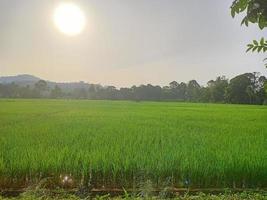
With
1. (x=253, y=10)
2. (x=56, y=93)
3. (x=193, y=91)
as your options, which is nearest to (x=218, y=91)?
(x=193, y=91)

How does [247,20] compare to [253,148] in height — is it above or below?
above

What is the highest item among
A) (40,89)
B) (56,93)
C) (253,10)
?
(253,10)

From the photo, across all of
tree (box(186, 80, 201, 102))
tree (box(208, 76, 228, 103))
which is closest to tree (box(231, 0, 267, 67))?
tree (box(208, 76, 228, 103))

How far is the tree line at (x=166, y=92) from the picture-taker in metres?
57.7

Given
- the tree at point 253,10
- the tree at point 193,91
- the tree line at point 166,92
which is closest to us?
the tree at point 253,10

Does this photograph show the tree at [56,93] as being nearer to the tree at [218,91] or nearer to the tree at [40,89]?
the tree at [40,89]

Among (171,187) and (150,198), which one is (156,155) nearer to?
(171,187)

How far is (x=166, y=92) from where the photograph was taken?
75.4 m

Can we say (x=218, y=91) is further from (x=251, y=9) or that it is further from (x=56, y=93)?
(x=251, y=9)

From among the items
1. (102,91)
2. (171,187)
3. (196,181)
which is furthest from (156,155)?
(102,91)

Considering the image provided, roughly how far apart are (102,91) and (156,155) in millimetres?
66729

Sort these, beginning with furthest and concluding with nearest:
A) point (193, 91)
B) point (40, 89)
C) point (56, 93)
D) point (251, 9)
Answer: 1. point (193, 91)
2. point (40, 89)
3. point (56, 93)
4. point (251, 9)

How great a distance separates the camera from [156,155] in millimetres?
6945

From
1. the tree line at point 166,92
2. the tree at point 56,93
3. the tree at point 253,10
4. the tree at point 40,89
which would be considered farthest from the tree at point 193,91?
the tree at point 253,10
